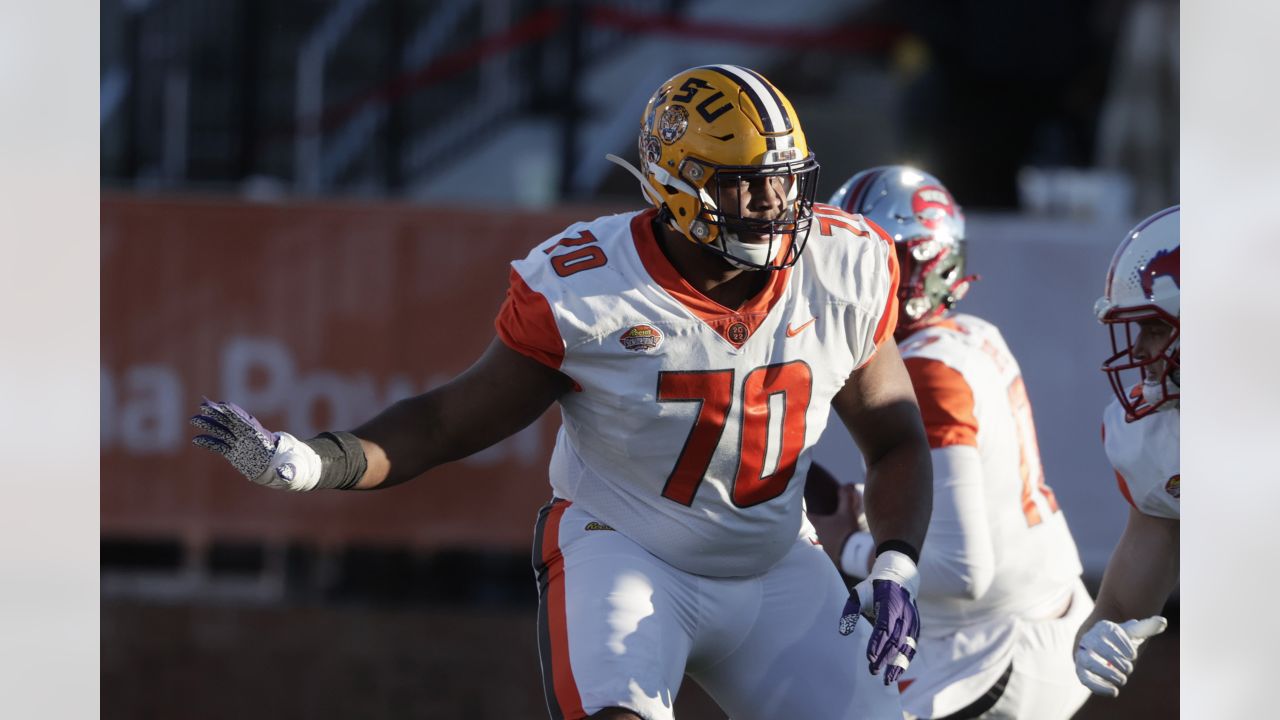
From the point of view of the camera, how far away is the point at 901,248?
14.5 ft

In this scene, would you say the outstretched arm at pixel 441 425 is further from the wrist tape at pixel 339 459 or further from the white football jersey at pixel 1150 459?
the white football jersey at pixel 1150 459

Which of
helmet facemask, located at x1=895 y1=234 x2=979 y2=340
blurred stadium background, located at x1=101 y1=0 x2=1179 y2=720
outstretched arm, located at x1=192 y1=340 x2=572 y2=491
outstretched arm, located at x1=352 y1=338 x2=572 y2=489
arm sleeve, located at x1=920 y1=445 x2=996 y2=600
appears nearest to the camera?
outstretched arm, located at x1=192 y1=340 x2=572 y2=491

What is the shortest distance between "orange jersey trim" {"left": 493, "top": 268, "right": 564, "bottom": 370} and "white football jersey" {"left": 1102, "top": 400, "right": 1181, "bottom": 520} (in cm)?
136

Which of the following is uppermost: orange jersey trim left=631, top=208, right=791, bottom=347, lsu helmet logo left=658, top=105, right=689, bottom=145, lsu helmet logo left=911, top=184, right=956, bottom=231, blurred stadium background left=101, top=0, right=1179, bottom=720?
lsu helmet logo left=658, top=105, right=689, bottom=145

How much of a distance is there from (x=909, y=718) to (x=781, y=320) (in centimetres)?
136

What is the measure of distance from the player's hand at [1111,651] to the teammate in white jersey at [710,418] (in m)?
0.49

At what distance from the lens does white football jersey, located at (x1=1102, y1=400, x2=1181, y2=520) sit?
12.0 feet

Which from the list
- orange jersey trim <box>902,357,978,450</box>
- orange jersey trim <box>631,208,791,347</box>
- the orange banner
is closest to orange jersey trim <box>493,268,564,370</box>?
orange jersey trim <box>631,208,791,347</box>

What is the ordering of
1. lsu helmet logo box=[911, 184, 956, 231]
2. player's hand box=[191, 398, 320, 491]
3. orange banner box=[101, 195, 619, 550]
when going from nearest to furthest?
player's hand box=[191, 398, 320, 491]
lsu helmet logo box=[911, 184, 956, 231]
orange banner box=[101, 195, 619, 550]

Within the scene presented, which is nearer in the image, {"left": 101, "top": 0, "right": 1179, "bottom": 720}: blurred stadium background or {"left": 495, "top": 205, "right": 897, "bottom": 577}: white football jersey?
{"left": 495, "top": 205, "right": 897, "bottom": 577}: white football jersey

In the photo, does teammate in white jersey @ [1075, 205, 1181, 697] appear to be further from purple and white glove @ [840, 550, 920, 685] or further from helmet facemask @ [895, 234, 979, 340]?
helmet facemask @ [895, 234, 979, 340]

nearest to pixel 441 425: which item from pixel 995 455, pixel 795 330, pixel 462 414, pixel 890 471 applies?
pixel 462 414
